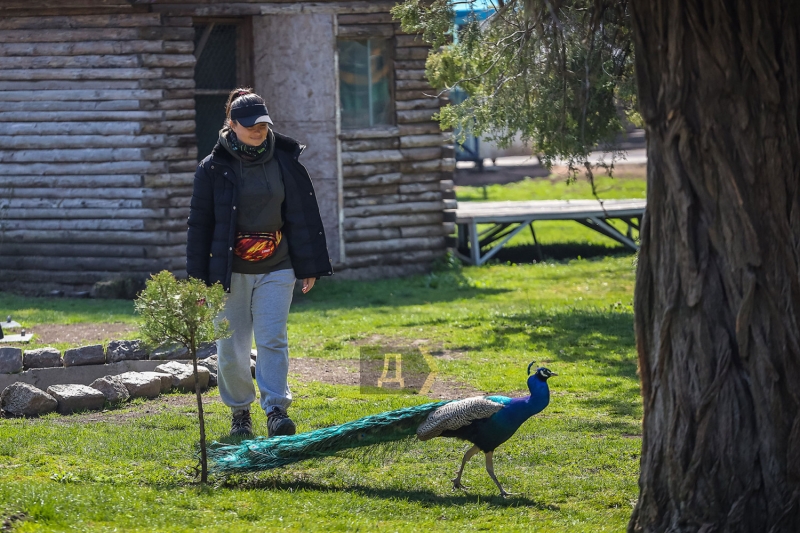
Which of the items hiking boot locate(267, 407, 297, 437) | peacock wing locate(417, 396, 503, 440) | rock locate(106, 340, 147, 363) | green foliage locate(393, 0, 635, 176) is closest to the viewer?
peacock wing locate(417, 396, 503, 440)

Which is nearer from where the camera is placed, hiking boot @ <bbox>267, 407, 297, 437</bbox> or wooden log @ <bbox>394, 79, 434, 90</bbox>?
hiking boot @ <bbox>267, 407, 297, 437</bbox>

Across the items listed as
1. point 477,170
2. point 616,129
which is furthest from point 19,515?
point 477,170

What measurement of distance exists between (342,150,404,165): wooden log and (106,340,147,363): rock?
7033 millimetres

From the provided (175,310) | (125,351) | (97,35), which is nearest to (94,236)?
(97,35)

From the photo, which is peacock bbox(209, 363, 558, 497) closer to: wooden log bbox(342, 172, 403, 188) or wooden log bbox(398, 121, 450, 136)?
wooden log bbox(342, 172, 403, 188)

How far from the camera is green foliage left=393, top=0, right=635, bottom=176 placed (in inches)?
354

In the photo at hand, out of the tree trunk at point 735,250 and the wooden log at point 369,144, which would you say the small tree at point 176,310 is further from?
the wooden log at point 369,144

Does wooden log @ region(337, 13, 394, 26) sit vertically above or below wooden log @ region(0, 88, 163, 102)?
above

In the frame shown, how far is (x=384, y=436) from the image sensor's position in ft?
20.2

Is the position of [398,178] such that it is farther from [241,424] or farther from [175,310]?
[175,310]

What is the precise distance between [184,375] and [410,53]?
847 cm

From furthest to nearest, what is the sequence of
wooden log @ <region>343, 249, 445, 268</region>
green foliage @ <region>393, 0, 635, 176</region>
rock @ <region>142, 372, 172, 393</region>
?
wooden log @ <region>343, 249, 445, 268</region>
green foliage @ <region>393, 0, 635, 176</region>
rock @ <region>142, 372, 172, 393</region>

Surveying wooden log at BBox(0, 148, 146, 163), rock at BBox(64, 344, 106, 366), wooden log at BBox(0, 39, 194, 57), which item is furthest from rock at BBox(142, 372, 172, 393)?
wooden log at BBox(0, 39, 194, 57)

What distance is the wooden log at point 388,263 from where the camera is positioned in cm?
1644
